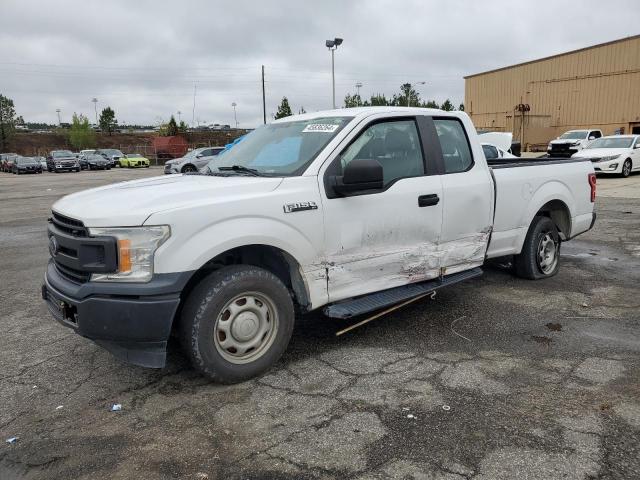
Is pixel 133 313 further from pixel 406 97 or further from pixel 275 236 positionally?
pixel 406 97

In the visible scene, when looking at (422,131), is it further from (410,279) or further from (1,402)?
(1,402)

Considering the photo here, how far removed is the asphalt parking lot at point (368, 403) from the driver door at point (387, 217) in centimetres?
58

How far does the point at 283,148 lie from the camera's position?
14.3 feet

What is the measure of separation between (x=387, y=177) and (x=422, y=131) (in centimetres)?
66

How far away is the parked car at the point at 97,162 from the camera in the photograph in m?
45.7

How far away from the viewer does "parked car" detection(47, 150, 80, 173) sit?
42.2 m

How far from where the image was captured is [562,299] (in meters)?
5.49

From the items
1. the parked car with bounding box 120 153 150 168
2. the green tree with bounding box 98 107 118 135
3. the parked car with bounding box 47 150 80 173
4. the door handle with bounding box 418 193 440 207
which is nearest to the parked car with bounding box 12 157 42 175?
the parked car with bounding box 47 150 80 173

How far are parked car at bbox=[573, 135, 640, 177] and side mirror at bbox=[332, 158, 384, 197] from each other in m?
17.6

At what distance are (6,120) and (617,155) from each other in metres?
84.2

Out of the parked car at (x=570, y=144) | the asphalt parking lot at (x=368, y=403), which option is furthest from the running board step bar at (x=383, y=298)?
the parked car at (x=570, y=144)

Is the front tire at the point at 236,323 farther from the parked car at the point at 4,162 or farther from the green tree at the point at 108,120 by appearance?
the green tree at the point at 108,120

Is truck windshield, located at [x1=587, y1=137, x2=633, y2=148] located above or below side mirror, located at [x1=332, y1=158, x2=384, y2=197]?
above

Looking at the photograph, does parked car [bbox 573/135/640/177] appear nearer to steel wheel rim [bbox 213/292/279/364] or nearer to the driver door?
the driver door
